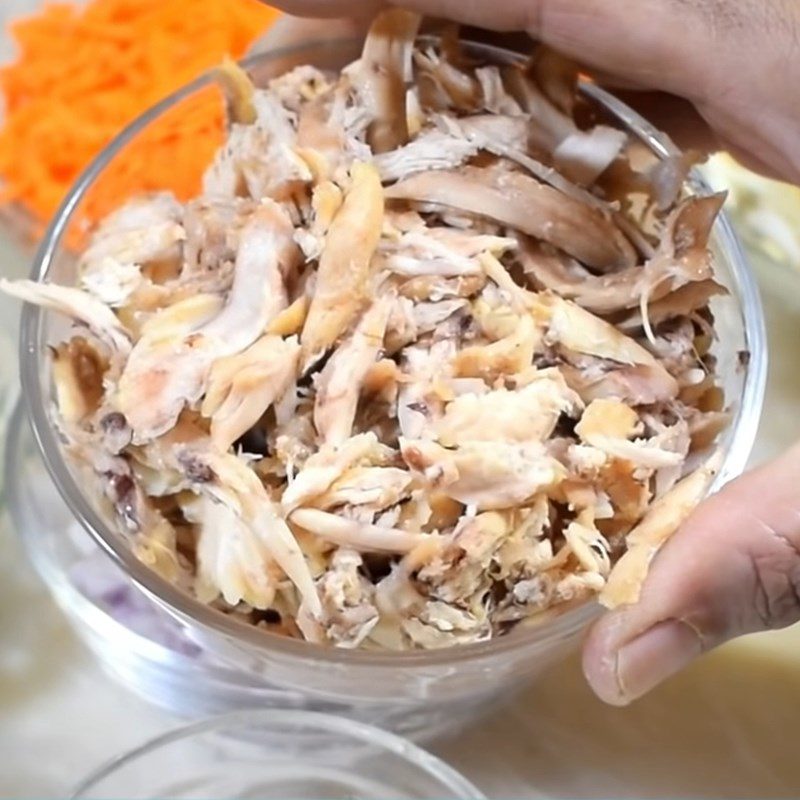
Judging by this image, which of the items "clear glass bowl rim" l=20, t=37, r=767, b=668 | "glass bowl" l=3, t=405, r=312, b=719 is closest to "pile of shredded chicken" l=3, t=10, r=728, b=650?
"clear glass bowl rim" l=20, t=37, r=767, b=668

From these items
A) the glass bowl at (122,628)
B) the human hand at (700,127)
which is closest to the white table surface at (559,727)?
the glass bowl at (122,628)

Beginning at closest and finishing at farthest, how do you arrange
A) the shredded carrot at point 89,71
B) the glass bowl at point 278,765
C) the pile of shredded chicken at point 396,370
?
the pile of shredded chicken at point 396,370 < the glass bowl at point 278,765 < the shredded carrot at point 89,71

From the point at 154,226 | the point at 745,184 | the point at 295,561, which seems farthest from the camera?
the point at 745,184

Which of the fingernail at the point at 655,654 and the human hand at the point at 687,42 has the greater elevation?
the human hand at the point at 687,42

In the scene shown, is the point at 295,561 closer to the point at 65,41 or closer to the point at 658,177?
the point at 658,177

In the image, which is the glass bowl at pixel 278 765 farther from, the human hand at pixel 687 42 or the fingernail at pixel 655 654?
the human hand at pixel 687 42

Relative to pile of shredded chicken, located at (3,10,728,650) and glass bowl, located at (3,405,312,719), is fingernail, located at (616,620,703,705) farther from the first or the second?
glass bowl, located at (3,405,312,719)

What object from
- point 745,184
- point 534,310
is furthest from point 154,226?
point 745,184
